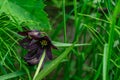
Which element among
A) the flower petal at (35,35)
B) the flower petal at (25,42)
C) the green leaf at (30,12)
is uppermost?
the green leaf at (30,12)

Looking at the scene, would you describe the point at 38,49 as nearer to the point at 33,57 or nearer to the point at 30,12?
the point at 33,57

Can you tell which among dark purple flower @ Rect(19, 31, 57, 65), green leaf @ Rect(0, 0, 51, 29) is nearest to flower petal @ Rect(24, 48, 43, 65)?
dark purple flower @ Rect(19, 31, 57, 65)

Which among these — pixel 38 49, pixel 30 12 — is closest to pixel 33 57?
pixel 38 49

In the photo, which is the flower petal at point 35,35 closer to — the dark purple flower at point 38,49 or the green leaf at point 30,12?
the dark purple flower at point 38,49

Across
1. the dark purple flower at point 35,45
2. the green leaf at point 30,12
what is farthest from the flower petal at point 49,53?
the green leaf at point 30,12

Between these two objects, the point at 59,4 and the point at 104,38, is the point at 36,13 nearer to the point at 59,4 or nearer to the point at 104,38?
the point at 104,38
